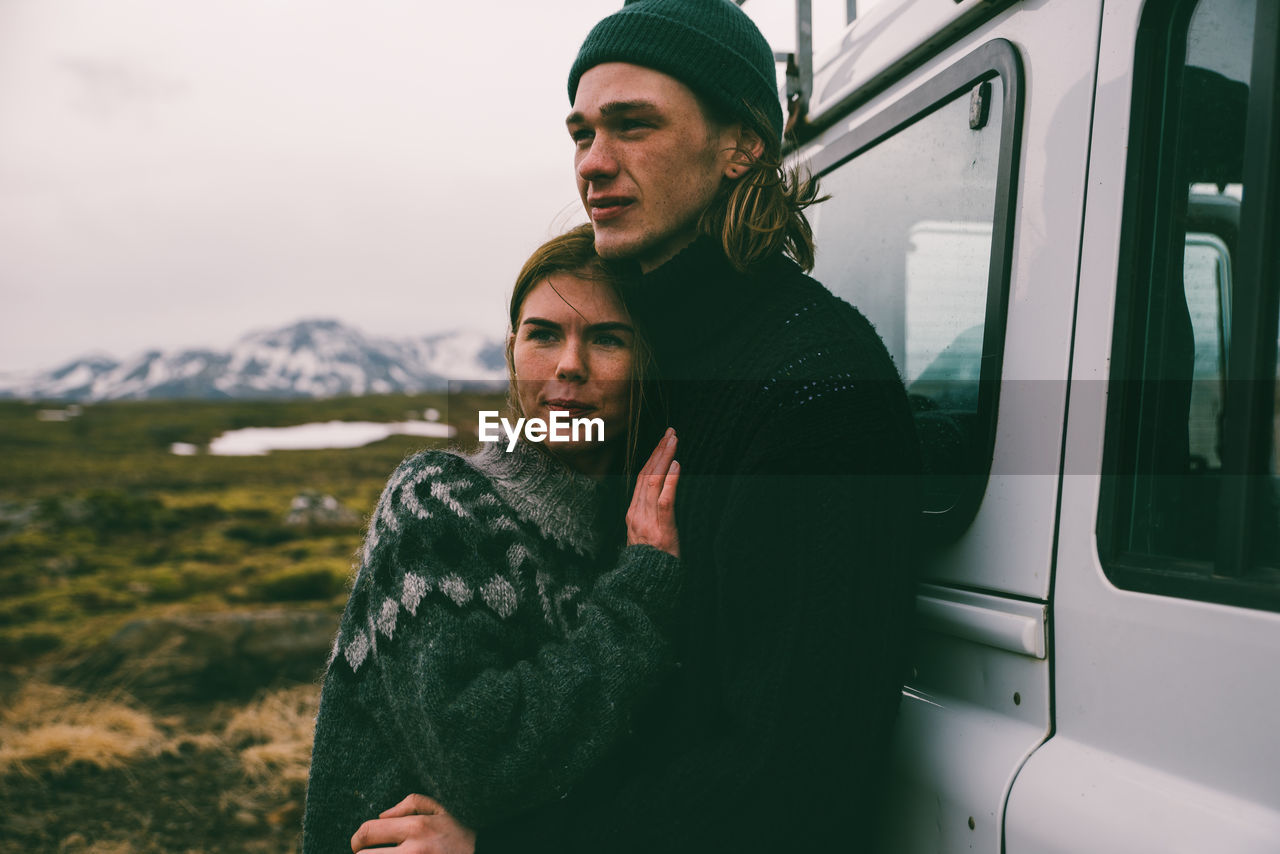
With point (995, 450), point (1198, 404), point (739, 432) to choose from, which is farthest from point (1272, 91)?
point (739, 432)

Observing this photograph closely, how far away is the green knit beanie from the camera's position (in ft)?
4.87

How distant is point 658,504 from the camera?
1353mm

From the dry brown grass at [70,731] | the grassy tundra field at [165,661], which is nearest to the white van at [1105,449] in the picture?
the grassy tundra field at [165,661]

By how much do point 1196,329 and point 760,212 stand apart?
675 millimetres

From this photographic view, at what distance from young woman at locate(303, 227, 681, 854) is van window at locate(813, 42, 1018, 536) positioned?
0.45 meters

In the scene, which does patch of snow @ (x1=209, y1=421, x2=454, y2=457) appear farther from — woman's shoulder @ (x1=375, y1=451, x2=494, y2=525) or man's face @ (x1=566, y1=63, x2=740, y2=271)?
man's face @ (x1=566, y1=63, x2=740, y2=271)

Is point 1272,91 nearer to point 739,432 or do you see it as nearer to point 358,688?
point 739,432

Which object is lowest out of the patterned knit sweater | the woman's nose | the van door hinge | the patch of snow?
the patch of snow

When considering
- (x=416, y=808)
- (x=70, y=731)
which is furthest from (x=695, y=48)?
(x=70, y=731)

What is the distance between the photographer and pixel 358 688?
142cm

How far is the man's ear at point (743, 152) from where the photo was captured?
1.53 meters

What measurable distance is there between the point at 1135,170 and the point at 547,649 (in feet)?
3.28

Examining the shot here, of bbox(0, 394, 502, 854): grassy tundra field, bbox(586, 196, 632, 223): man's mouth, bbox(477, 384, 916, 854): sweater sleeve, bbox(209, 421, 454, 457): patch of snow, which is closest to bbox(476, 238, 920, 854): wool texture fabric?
bbox(477, 384, 916, 854): sweater sleeve

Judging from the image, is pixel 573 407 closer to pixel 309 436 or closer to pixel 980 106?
pixel 980 106
